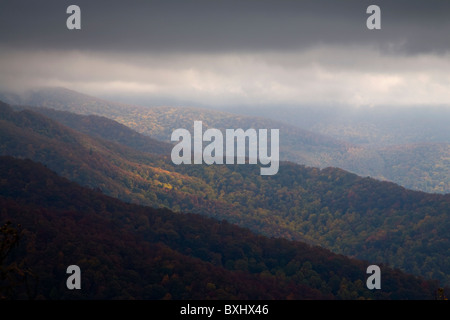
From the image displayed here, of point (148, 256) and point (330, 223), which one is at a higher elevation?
point (330, 223)

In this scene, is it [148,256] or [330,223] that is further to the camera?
[330,223]

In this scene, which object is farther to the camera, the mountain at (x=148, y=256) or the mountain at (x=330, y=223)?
the mountain at (x=330, y=223)

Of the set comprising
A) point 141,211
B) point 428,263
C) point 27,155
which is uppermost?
point 27,155

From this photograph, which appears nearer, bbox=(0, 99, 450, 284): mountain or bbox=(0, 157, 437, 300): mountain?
bbox=(0, 157, 437, 300): mountain
